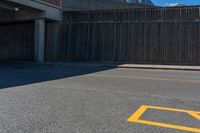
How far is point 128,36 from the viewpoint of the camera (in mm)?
19328

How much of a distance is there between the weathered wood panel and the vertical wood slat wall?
1902 millimetres

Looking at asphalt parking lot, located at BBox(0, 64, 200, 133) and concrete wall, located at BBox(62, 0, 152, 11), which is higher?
concrete wall, located at BBox(62, 0, 152, 11)

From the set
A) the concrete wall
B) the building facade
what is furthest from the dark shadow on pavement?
the concrete wall

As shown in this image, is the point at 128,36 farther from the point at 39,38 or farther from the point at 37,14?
the point at 37,14

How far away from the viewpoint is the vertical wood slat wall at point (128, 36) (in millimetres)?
17875

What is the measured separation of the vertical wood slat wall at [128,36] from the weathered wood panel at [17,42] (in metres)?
1.90

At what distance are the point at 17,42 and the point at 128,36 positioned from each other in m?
10.6

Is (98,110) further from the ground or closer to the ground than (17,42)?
closer to the ground

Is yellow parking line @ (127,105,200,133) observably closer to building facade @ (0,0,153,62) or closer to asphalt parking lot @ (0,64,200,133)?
asphalt parking lot @ (0,64,200,133)

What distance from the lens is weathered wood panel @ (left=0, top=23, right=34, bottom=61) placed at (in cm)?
2242

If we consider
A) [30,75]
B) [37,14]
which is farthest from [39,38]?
[30,75]

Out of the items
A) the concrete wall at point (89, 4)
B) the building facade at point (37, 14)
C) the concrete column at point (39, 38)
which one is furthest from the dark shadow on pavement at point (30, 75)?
the concrete wall at point (89, 4)

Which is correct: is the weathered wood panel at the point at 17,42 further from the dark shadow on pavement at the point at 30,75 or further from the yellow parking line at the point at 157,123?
the yellow parking line at the point at 157,123

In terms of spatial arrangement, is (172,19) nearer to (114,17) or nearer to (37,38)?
(114,17)
